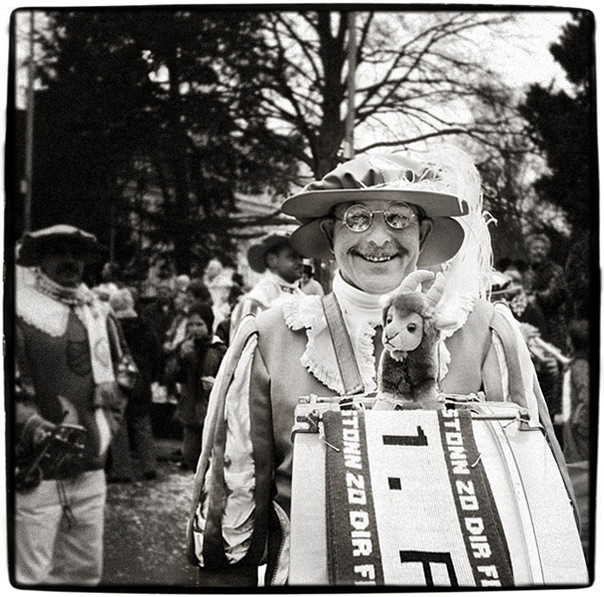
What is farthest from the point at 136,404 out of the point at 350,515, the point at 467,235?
the point at 467,235

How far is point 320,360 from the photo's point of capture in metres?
1.89

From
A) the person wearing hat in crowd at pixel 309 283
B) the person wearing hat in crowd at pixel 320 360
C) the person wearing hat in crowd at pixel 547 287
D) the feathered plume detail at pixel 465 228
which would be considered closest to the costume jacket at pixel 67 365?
the person wearing hat in crowd at pixel 320 360

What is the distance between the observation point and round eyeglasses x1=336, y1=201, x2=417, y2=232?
1.88 m

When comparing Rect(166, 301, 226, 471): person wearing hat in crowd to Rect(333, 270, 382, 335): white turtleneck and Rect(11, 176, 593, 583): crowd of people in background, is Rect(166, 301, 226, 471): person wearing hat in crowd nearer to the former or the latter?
Rect(11, 176, 593, 583): crowd of people in background

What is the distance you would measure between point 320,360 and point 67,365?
1.95ft

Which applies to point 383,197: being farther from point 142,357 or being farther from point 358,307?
point 142,357

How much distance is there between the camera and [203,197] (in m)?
2.12

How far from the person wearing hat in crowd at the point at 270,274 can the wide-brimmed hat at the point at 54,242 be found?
0.37 metres

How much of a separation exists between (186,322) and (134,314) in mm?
141

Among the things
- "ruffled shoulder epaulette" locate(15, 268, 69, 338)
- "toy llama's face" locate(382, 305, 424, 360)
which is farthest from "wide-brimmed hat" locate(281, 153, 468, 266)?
"ruffled shoulder epaulette" locate(15, 268, 69, 338)

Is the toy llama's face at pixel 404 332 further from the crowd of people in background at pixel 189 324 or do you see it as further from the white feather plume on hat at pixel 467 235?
the crowd of people in background at pixel 189 324

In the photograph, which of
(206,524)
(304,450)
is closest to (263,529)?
(206,524)

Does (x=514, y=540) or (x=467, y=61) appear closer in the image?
(x=514, y=540)

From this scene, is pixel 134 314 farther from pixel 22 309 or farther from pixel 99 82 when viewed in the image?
pixel 99 82
